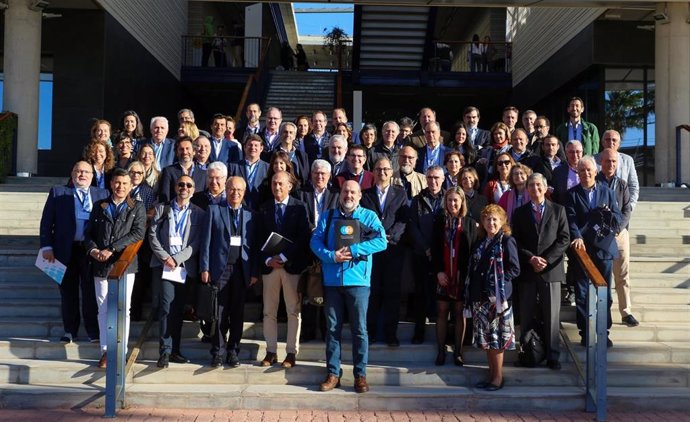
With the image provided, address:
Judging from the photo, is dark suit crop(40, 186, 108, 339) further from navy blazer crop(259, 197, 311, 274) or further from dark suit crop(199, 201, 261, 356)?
navy blazer crop(259, 197, 311, 274)

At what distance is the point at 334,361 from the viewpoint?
635 centimetres

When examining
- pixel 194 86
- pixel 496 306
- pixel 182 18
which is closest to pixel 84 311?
pixel 496 306

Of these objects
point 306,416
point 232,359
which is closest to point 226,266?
point 232,359

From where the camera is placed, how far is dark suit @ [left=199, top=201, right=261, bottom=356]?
260 inches

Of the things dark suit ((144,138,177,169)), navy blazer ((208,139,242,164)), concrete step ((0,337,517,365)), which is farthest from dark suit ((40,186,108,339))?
navy blazer ((208,139,242,164))

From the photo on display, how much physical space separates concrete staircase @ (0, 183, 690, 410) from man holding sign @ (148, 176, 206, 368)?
0.30 metres

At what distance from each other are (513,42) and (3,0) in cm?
1518

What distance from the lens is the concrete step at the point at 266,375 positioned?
650 centimetres

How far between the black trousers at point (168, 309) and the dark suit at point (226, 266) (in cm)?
33

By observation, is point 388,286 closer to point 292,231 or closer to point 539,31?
point 292,231

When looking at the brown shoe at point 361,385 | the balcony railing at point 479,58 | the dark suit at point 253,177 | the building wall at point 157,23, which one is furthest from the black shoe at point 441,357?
the balcony railing at point 479,58

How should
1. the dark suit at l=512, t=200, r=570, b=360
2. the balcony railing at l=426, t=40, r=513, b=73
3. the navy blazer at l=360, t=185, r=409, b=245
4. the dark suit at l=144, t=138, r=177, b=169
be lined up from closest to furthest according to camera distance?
the dark suit at l=512, t=200, r=570, b=360 → the navy blazer at l=360, t=185, r=409, b=245 → the dark suit at l=144, t=138, r=177, b=169 → the balcony railing at l=426, t=40, r=513, b=73

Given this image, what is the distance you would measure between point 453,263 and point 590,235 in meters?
1.41

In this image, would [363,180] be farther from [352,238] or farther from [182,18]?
[182,18]
